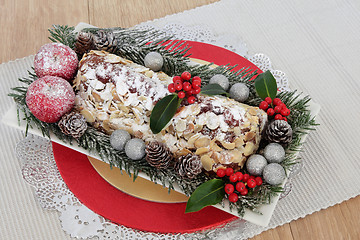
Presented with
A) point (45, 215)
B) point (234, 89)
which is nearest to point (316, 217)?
point (234, 89)

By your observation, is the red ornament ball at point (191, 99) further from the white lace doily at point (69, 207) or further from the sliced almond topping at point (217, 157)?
the white lace doily at point (69, 207)

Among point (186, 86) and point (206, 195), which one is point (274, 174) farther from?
point (186, 86)

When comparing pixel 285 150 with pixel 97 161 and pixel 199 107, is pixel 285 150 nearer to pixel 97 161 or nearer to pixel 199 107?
pixel 199 107

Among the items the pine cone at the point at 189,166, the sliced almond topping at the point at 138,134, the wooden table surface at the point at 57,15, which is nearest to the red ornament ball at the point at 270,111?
the pine cone at the point at 189,166

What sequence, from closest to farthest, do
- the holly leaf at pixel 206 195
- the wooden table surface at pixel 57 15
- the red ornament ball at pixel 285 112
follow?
the holly leaf at pixel 206 195, the red ornament ball at pixel 285 112, the wooden table surface at pixel 57 15

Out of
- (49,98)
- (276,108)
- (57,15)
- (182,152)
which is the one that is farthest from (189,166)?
(57,15)

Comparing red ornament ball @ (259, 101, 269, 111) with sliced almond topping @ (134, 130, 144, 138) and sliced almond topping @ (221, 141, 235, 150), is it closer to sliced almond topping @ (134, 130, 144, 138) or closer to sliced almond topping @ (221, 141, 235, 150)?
sliced almond topping @ (221, 141, 235, 150)
